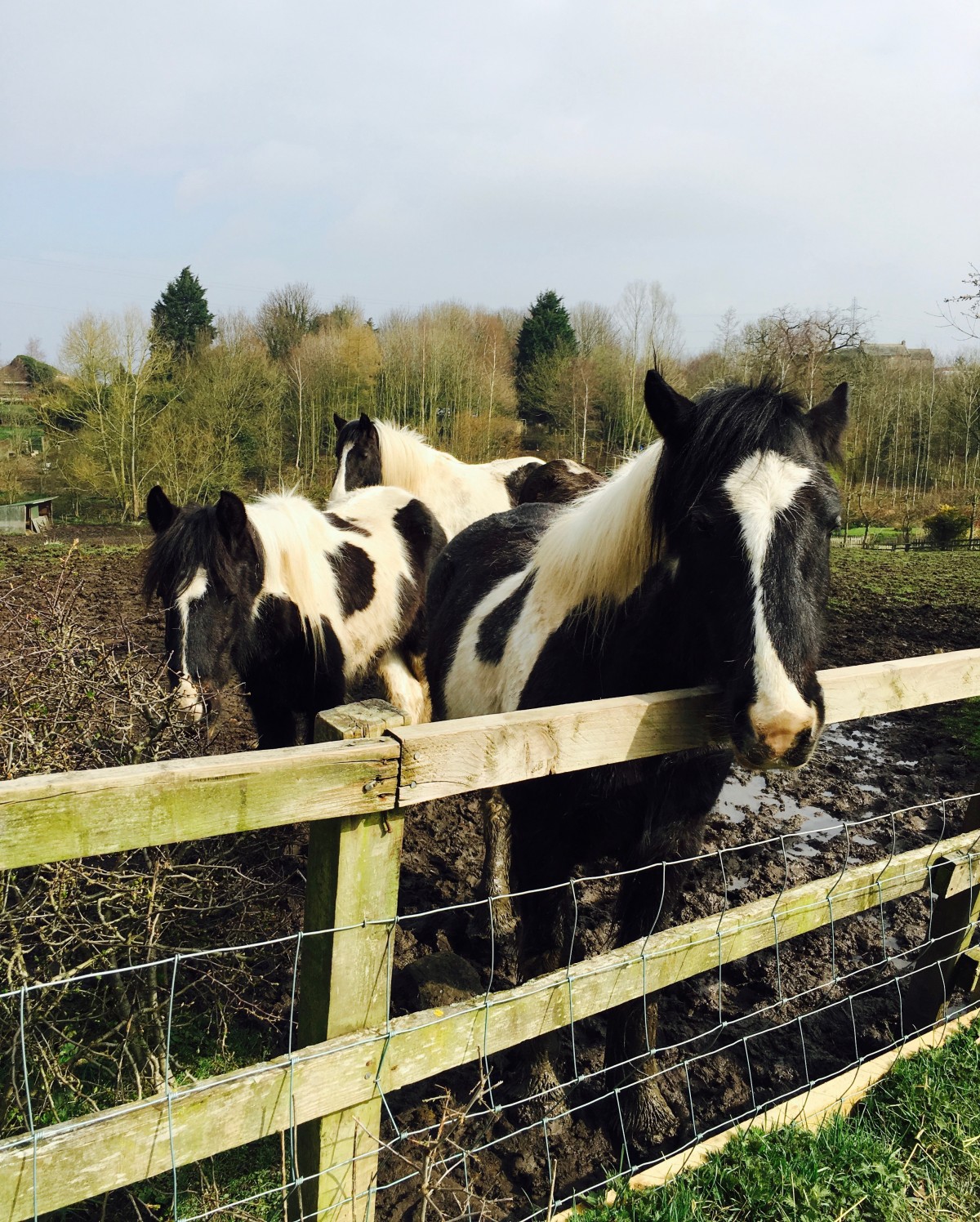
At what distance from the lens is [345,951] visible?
148 centimetres

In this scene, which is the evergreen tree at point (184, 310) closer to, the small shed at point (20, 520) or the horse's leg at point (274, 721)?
the small shed at point (20, 520)

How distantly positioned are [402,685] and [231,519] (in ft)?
6.01

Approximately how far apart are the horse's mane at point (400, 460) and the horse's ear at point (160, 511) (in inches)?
142

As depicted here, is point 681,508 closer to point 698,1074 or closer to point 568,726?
point 568,726

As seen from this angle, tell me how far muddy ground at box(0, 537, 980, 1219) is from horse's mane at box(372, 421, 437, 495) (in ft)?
9.18

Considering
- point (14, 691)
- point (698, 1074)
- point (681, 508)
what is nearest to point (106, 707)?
point (14, 691)

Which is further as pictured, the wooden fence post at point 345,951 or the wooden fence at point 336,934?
the wooden fence post at point 345,951

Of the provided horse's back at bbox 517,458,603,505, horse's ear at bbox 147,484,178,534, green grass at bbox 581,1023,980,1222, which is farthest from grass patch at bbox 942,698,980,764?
horse's ear at bbox 147,484,178,534

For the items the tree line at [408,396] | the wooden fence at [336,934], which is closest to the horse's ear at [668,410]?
the wooden fence at [336,934]

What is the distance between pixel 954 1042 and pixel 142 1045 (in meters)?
2.89

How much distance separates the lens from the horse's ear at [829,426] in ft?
7.74

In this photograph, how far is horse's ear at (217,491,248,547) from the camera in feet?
13.0

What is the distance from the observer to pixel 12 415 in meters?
29.7

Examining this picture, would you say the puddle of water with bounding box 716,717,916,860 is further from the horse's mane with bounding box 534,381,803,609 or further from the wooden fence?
the wooden fence
